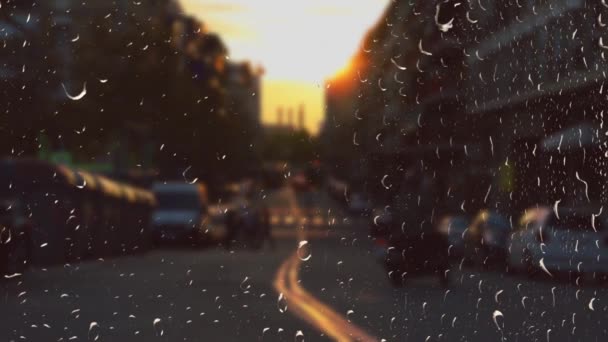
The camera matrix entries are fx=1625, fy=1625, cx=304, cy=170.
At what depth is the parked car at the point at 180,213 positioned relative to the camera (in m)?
48.1

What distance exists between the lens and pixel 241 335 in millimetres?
13367

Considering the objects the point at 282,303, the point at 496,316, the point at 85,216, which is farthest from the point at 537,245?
the point at 85,216

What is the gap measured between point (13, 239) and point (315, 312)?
10.3 metres

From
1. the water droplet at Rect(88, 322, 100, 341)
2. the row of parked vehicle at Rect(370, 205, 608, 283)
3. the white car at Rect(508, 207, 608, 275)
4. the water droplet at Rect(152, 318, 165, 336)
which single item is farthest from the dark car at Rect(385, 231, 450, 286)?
the water droplet at Rect(88, 322, 100, 341)

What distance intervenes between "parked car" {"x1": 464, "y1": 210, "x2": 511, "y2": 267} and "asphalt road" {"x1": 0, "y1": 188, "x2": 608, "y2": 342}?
4.58m

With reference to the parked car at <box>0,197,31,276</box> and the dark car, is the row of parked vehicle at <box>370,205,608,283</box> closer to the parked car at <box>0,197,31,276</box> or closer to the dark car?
the dark car

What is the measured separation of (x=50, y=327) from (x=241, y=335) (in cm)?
187

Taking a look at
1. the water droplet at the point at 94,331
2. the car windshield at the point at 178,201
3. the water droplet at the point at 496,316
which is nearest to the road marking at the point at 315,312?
the water droplet at the point at 496,316

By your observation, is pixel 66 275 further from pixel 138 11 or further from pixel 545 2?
pixel 138 11

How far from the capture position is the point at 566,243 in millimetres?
27297

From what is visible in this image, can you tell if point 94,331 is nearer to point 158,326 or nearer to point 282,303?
point 158,326

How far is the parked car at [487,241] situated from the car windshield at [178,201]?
12.8 m

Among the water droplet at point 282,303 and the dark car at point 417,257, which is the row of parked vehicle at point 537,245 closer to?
the dark car at point 417,257

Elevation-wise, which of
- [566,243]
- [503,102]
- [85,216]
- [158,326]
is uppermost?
[158,326]
